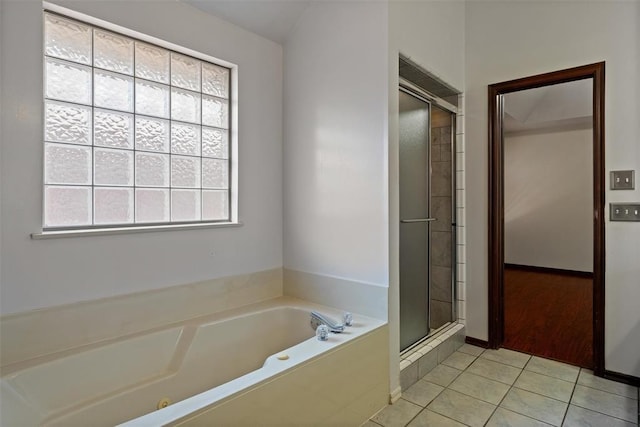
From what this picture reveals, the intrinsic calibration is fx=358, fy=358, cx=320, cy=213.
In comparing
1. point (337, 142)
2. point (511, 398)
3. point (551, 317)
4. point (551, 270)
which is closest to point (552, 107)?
point (551, 270)

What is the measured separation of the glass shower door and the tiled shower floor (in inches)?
14.3

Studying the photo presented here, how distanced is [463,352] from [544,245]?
12.1ft

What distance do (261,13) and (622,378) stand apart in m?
3.23

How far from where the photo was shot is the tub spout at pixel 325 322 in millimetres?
1892

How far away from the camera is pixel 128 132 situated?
1.95 metres

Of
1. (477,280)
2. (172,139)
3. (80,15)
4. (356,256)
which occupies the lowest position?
(477,280)

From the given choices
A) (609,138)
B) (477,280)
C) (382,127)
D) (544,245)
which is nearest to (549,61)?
(609,138)

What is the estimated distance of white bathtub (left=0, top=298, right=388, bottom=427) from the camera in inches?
52.9

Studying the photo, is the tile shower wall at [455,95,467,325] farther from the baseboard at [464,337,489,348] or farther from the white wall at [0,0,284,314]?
the white wall at [0,0,284,314]

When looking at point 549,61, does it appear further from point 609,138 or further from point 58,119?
point 58,119

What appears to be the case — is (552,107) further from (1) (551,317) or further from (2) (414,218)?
(2) (414,218)

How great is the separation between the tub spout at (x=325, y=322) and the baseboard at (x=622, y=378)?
1.78m

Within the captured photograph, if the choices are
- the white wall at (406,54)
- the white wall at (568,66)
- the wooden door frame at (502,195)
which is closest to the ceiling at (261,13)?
the white wall at (406,54)

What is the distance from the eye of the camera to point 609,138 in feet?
7.41
